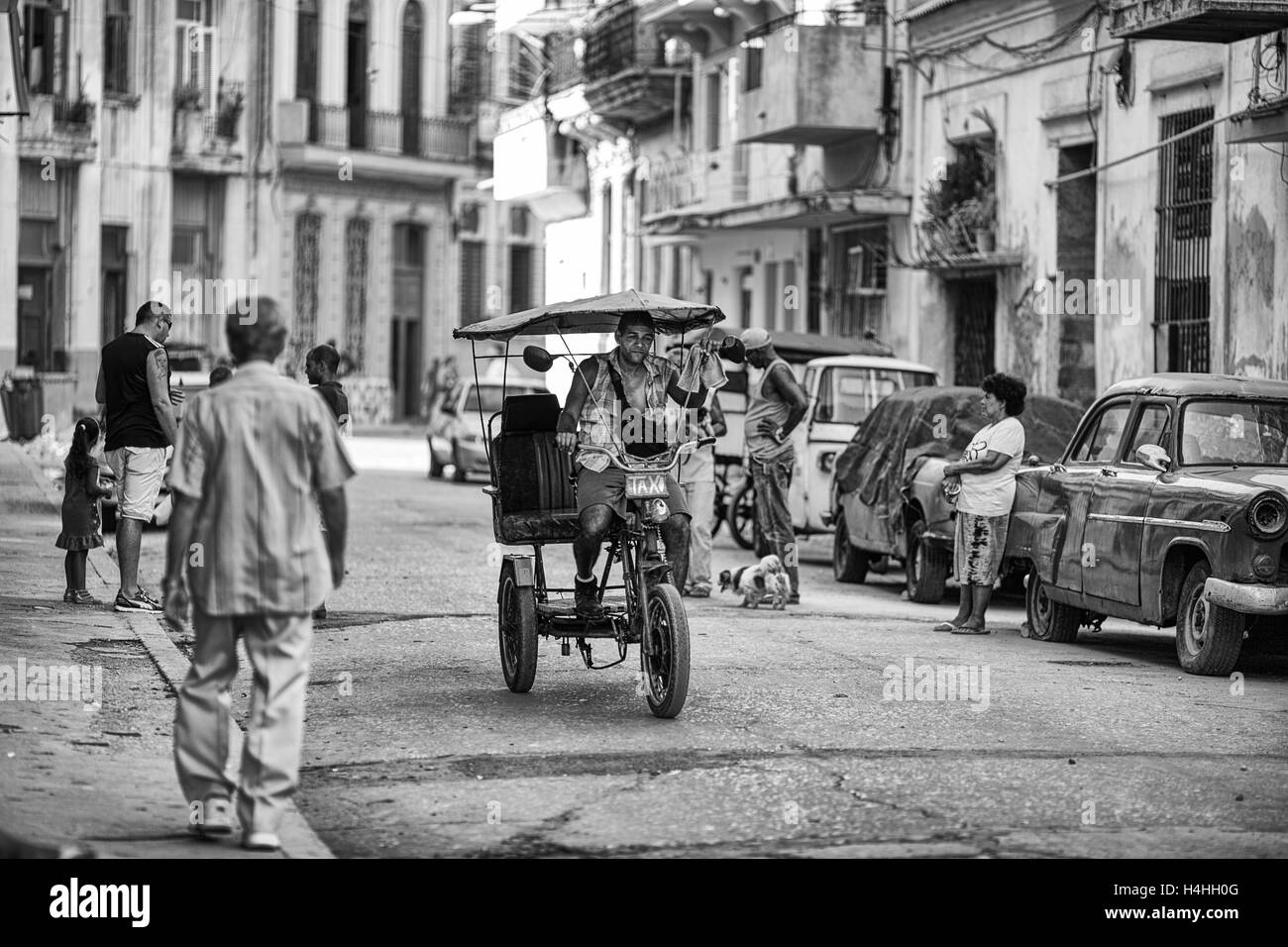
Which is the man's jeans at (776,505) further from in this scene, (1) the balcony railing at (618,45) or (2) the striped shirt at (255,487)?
(1) the balcony railing at (618,45)

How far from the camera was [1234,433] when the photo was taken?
42.2 ft

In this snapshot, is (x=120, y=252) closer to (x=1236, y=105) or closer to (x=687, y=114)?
(x=687, y=114)

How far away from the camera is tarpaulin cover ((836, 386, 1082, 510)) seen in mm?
17109

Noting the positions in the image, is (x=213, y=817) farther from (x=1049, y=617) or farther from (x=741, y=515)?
(x=741, y=515)

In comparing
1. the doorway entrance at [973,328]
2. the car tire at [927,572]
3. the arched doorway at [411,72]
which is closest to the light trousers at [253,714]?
the car tire at [927,572]

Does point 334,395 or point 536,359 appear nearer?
point 536,359

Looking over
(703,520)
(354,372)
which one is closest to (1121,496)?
(703,520)

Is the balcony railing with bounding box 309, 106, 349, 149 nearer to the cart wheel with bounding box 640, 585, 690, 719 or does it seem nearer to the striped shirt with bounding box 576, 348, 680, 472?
the striped shirt with bounding box 576, 348, 680, 472

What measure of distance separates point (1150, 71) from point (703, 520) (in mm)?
8951

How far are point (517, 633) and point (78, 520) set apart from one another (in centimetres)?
488

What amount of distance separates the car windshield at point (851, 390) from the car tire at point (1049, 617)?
21.3ft

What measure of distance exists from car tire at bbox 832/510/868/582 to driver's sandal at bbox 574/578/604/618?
25.7ft

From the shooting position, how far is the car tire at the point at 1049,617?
556 inches

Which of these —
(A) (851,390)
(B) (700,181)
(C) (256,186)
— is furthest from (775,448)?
(C) (256,186)
